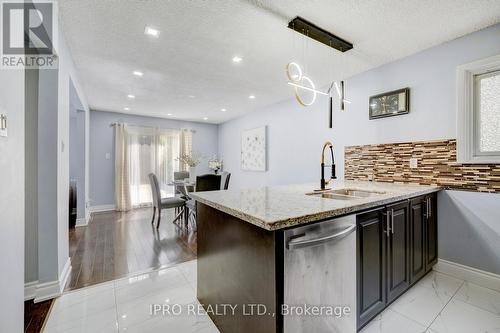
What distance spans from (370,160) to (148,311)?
3066 mm

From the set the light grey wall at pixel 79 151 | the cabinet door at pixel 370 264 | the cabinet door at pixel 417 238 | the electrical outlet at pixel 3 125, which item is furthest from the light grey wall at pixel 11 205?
the light grey wall at pixel 79 151

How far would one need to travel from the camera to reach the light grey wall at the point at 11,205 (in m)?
1.02

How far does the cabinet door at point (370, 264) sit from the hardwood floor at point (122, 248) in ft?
6.57

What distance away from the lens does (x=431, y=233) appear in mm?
2342

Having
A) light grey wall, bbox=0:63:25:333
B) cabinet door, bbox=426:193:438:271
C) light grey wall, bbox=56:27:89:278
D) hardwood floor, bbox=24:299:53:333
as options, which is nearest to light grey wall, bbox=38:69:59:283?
light grey wall, bbox=56:27:89:278

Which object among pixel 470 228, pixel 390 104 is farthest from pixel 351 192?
pixel 390 104

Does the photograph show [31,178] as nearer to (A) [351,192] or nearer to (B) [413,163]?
(A) [351,192]

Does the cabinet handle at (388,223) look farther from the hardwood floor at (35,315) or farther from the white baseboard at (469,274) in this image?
the hardwood floor at (35,315)

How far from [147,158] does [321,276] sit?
593cm

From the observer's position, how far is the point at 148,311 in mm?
1807

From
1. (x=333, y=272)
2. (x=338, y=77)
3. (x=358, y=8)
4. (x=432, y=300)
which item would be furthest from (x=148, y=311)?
(x=338, y=77)

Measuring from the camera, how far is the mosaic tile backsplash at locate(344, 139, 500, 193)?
219cm

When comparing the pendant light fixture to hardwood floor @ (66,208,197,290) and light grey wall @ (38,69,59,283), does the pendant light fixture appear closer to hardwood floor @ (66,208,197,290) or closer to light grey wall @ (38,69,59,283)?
light grey wall @ (38,69,59,283)

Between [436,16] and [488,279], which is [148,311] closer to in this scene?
[488,279]
